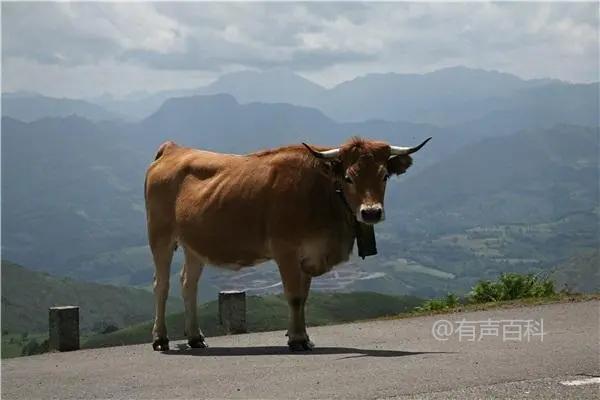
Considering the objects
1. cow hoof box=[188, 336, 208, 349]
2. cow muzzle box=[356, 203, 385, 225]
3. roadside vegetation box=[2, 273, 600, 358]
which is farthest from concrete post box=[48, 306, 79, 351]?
cow muzzle box=[356, 203, 385, 225]

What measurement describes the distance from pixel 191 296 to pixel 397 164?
4.05 metres

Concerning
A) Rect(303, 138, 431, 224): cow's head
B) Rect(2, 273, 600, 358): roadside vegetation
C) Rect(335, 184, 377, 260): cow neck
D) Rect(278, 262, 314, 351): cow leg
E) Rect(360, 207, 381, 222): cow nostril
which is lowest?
Rect(2, 273, 600, 358): roadside vegetation

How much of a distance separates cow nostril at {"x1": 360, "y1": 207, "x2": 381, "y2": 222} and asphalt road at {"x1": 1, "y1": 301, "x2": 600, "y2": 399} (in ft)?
5.62

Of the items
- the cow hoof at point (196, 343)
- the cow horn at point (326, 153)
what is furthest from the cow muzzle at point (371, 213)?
the cow hoof at point (196, 343)

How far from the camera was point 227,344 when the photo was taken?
13883 mm

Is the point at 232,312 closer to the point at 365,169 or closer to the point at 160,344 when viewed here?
the point at 160,344

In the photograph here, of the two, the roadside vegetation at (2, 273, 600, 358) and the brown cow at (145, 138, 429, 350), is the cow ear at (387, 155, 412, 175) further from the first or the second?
the roadside vegetation at (2, 273, 600, 358)

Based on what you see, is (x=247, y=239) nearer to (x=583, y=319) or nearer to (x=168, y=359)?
(x=168, y=359)

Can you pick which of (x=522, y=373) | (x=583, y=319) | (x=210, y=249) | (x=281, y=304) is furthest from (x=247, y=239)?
(x=281, y=304)

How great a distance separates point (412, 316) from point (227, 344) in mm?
3787

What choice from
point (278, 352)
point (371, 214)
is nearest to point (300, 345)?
point (278, 352)

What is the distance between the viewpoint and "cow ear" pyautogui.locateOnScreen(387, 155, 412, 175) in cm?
1170

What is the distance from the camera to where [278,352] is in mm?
12141

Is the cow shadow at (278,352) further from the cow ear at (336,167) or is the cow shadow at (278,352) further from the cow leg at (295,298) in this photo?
the cow ear at (336,167)
